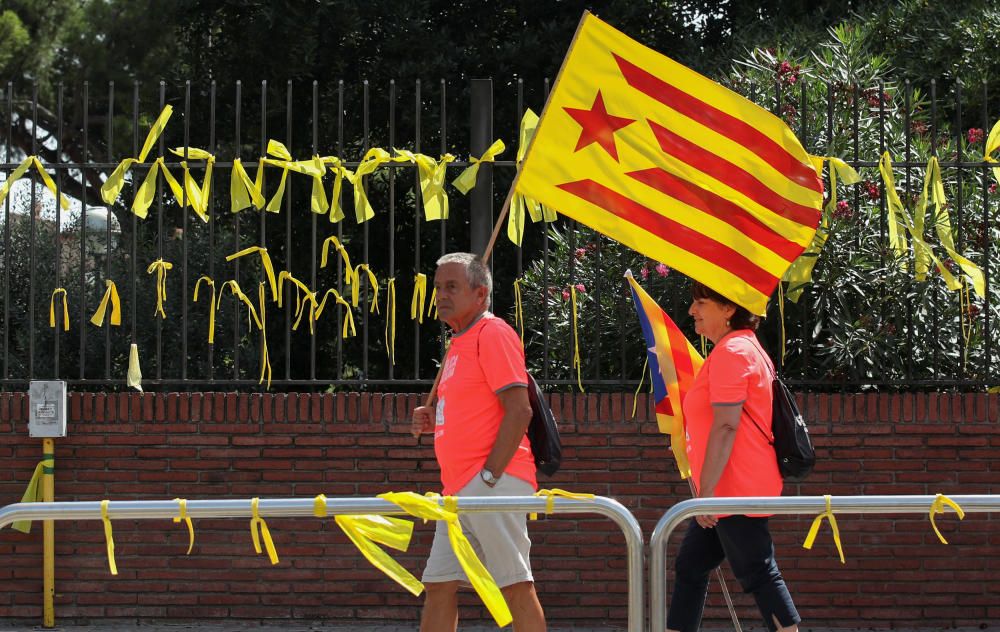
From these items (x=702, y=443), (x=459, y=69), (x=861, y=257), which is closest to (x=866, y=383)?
(x=861, y=257)

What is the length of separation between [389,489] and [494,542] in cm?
245

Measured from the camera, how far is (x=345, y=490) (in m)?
7.15

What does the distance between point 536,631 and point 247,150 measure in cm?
901

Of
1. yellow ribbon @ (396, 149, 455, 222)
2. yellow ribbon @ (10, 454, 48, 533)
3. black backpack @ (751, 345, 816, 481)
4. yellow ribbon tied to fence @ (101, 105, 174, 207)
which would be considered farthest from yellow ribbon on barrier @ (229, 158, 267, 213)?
black backpack @ (751, 345, 816, 481)

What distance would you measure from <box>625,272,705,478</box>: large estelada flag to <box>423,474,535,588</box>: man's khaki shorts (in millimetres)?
863

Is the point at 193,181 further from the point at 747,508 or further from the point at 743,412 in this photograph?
the point at 747,508

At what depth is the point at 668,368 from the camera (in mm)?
5383

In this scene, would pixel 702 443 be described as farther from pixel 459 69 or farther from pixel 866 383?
pixel 459 69

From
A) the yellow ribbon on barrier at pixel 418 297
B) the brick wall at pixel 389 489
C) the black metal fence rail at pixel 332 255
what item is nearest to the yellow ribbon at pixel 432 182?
the black metal fence rail at pixel 332 255

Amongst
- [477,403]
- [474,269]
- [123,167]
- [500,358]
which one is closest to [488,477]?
[477,403]

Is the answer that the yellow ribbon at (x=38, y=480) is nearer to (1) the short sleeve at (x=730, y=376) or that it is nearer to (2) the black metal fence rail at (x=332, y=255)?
(2) the black metal fence rail at (x=332, y=255)

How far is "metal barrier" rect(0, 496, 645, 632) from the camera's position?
3.81m

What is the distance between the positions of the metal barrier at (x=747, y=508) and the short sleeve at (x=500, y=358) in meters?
1.02

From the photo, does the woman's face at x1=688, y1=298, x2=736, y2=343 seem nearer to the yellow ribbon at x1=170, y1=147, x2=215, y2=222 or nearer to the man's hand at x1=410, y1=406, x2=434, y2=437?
the man's hand at x1=410, y1=406, x2=434, y2=437
